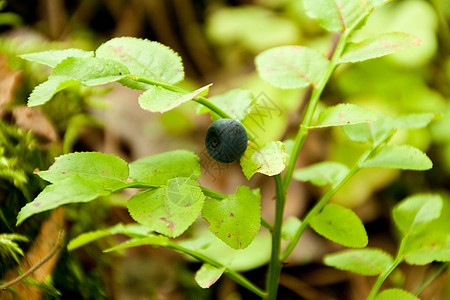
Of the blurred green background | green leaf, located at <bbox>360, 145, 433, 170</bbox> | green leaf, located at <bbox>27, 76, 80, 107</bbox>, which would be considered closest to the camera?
green leaf, located at <bbox>27, 76, 80, 107</bbox>

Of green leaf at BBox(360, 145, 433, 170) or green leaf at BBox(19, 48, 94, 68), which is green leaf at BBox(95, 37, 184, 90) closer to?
green leaf at BBox(19, 48, 94, 68)

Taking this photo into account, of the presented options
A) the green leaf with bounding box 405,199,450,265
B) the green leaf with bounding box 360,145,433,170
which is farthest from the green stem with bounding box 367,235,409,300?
the green leaf with bounding box 360,145,433,170

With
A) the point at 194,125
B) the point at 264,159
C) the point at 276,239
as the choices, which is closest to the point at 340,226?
the point at 276,239

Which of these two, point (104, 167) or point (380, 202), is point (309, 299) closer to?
point (380, 202)

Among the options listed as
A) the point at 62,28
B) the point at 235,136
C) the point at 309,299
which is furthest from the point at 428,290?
the point at 62,28

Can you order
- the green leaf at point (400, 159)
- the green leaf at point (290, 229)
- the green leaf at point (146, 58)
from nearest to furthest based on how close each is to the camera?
the green leaf at point (146, 58), the green leaf at point (400, 159), the green leaf at point (290, 229)

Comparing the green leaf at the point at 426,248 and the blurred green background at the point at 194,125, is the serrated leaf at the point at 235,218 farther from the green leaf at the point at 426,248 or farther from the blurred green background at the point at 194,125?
the green leaf at the point at 426,248

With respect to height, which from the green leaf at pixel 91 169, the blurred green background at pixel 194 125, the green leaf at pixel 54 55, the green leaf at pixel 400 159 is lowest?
the blurred green background at pixel 194 125

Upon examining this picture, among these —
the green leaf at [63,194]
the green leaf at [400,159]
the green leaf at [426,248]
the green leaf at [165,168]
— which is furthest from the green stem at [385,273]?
the green leaf at [63,194]
